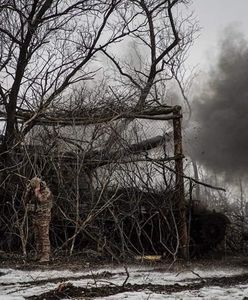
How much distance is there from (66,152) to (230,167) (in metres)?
5.40

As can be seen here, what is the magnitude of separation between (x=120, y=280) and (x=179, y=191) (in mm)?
4532

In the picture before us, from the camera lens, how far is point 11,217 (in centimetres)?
1205

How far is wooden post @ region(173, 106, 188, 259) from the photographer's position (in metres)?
11.5

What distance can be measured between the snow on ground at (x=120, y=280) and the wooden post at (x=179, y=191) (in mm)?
1950

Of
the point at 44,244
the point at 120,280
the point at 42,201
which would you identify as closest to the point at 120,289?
the point at 120,280

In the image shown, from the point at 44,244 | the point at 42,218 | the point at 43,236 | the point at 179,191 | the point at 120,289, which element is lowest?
the point at 120,289

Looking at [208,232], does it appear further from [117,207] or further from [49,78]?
[49,78]

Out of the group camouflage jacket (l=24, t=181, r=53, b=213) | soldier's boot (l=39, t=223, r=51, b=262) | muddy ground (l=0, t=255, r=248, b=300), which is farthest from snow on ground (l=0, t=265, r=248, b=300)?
camouflage jacket (l=24, t=181, r=53, b=213)

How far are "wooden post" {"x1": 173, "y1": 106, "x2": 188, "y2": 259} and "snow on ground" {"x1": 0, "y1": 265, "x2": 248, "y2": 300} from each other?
195 cm

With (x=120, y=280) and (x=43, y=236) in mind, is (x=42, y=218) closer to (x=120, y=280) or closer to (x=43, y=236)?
(x=43, y=236)

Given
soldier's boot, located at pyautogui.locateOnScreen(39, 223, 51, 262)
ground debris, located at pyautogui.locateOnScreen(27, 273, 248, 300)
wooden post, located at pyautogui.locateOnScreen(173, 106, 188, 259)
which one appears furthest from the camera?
wooden post, located at pyautogui.locateOnScreen(173, 106, 188, 259)

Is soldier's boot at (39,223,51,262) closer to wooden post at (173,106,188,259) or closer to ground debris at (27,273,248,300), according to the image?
ground debris at (27,273,248,300)

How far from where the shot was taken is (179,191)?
38.7ft

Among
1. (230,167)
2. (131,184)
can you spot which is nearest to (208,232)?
(131,184)
